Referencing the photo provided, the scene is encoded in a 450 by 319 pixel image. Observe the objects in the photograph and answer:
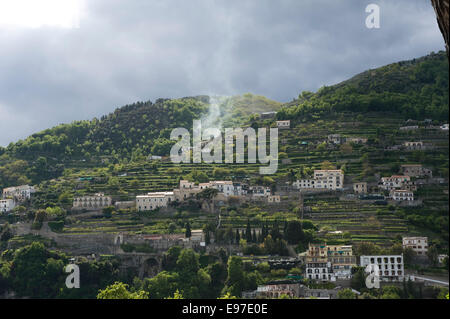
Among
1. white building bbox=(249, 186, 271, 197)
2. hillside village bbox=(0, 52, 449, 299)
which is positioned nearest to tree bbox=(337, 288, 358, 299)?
hillside village bbox=(0, 52, 449, 299)

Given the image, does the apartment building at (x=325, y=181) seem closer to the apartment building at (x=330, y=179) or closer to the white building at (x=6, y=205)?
the apartment building at (x=330, y=179)

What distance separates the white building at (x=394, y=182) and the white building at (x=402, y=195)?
1.16m

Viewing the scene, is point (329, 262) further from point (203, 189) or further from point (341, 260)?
point (203, 189)

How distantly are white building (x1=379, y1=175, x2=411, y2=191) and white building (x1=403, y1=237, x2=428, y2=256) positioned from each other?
7374 mm

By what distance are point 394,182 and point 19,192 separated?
93.8 ft

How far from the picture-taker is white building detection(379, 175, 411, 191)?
39438mm

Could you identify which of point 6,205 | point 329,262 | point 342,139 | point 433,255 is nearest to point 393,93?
point 342,139

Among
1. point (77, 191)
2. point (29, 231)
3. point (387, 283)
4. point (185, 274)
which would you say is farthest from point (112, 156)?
point (387, 283)

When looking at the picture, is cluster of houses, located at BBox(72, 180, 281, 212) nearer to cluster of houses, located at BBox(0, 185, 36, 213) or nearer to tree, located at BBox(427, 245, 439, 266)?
cluster of houses, located at BBox(0, 185, 36, 213)

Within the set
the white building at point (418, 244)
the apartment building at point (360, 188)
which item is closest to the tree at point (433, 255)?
the white building at point (418, 244)

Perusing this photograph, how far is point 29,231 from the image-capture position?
40.2 meters

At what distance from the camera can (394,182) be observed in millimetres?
39812
